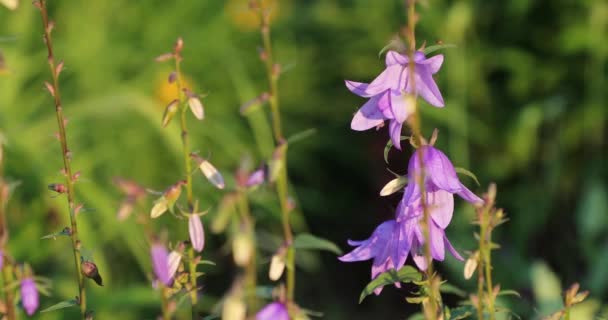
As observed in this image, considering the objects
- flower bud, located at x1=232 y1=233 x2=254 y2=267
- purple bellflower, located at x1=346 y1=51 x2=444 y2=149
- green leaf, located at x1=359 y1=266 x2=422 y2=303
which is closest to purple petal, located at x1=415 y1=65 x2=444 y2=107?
purple bellflower, located at x1=346 y1=51 x2=444 y2=149

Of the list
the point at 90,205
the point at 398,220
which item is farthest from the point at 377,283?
the point at 90,205

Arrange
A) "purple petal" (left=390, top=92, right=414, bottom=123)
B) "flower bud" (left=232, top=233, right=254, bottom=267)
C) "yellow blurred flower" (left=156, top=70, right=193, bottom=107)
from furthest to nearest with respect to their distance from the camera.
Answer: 1. "yellow blurred flower" (left=156, top=70, right=193, bottom=107)
2. "purple petal" (left=390, top=92, right=414, bottom=123)
3. "flower bud" (left=232, top=233, right=254, bottom=267)

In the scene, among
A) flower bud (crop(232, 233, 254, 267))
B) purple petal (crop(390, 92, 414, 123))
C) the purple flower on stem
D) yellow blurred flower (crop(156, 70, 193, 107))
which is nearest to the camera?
flower bud (crop(232, 233, 254, 267))

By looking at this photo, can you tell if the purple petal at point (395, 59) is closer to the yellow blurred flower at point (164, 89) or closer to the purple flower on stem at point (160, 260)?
the purple flower on stem at point (160, 260)

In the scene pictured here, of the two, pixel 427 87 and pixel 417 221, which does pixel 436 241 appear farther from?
pixel 427 87

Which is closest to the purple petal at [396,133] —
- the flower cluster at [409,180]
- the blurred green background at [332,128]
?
the flower cluster at [409,180]

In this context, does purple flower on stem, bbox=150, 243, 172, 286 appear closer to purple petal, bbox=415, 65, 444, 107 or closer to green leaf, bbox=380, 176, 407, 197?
green leaf, bbox=380, 176, 407, 197

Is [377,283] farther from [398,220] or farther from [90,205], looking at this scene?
[90,205]
